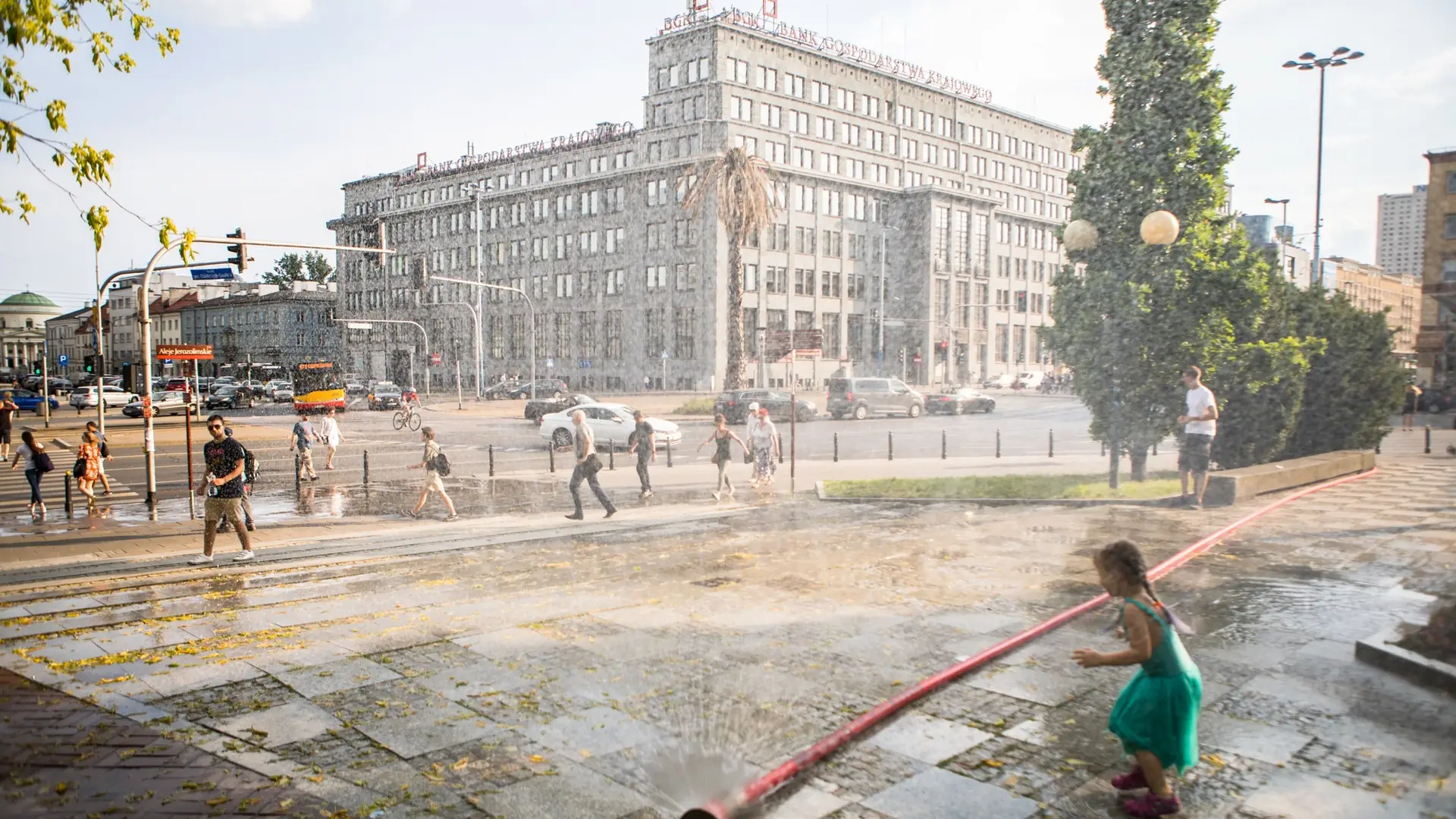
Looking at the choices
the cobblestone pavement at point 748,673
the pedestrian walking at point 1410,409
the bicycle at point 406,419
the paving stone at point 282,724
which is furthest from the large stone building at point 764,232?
the paving stone at point 282,724

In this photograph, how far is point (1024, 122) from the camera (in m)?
92.8

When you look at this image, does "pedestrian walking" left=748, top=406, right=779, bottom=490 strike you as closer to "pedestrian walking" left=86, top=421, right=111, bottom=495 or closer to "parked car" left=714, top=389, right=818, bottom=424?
"pedestrian walking" left=86, top=421, right=111, bottom=495

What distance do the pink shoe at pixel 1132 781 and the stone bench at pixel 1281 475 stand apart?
36.0 ft

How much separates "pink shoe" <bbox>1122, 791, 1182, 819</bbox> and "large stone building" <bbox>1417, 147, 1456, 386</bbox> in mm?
12862

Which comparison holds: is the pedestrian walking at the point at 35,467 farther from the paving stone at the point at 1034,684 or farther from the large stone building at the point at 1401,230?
the large stone building at the point at 1401,230

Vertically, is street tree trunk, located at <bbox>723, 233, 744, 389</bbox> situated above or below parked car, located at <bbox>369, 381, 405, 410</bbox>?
above

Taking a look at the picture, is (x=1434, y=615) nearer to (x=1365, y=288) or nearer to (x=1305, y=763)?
(x=1305, y=763)

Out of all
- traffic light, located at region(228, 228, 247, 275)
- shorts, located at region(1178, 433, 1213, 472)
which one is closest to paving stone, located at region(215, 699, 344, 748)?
shorts, located at region(1178, 433, 1213, 472)

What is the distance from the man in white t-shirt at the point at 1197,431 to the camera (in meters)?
13.2

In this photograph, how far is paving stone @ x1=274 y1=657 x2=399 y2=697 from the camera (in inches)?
263

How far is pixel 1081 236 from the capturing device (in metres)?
16.4

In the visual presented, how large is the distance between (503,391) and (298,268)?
8378 cm

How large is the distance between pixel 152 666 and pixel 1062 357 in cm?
1489

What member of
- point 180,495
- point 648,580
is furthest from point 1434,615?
point 180,495
